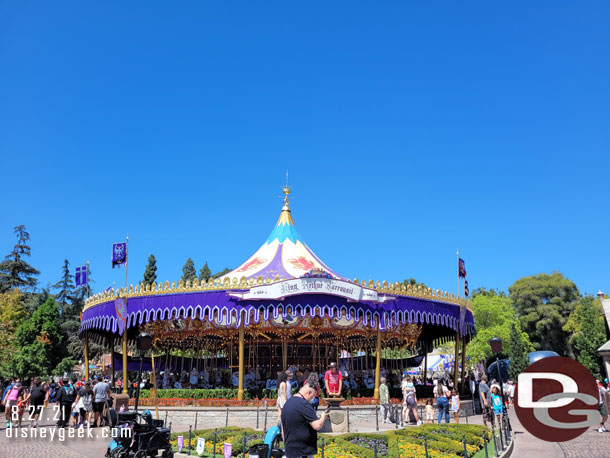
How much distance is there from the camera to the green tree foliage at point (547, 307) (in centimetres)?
6134

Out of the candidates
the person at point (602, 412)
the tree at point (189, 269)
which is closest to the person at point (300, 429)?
the person at point (602, 412)

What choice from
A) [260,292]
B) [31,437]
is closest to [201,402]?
[260,292]

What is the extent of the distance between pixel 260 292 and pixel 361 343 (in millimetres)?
12025

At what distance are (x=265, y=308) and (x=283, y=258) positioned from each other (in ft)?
18.6

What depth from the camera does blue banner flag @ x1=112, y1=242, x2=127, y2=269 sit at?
84.0ft

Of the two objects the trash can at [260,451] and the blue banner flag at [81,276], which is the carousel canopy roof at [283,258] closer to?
the blue banner flag at [81,276]

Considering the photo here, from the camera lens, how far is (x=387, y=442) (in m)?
14.0

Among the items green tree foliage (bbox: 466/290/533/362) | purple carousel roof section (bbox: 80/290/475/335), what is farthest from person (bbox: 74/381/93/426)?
green tree foliage (bbox: 466/290/533/362)

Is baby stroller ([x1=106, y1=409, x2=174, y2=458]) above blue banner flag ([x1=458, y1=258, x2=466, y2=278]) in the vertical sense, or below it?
below

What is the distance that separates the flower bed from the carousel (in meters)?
7.13

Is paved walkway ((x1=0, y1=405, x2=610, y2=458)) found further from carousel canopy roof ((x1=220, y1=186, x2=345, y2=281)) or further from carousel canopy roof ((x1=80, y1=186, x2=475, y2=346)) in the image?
carousel canopy roof ((x1=220, y1=186, x2=345, y2=281))

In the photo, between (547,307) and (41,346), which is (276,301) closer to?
(41,346)

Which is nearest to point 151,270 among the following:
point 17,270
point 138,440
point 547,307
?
point 17,270

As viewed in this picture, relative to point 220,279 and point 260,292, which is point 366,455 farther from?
point 220,279
